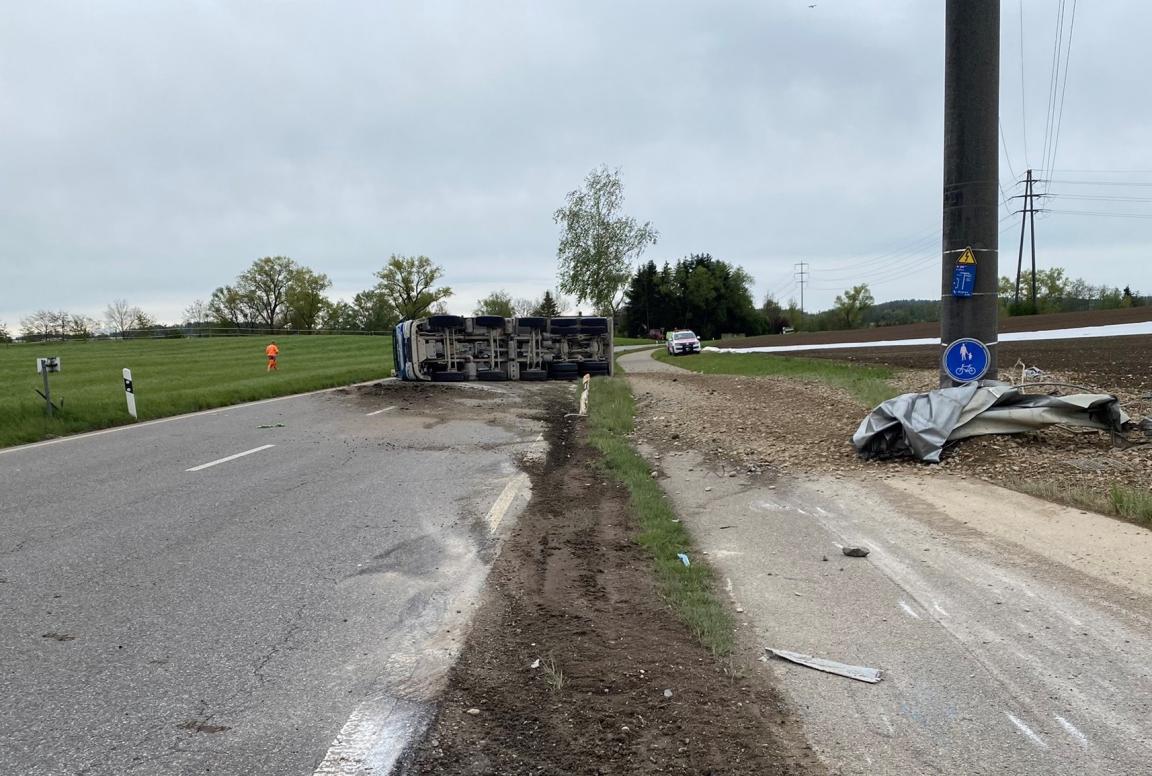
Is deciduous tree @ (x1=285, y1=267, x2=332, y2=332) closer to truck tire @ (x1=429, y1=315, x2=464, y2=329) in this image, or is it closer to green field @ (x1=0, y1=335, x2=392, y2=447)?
green field @ (x1=0, y1=335, x2=392, y2=447)

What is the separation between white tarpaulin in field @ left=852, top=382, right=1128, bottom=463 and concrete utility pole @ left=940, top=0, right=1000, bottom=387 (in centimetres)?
83

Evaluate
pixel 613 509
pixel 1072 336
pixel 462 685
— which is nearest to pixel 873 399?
pixel 613 509

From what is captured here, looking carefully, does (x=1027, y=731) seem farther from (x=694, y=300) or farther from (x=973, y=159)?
(x=694, y=300)

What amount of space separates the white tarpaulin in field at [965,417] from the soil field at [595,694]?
4.69 m

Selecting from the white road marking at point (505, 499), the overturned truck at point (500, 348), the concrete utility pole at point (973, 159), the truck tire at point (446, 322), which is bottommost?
the white road marking at point (505, 499)

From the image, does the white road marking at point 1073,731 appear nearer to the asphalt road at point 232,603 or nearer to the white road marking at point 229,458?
the asphalt road at point 232,603

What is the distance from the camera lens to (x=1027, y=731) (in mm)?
3014

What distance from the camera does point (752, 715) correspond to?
3.17 meters

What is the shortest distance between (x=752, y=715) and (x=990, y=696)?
113cm

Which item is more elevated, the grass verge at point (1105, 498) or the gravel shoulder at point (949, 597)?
the grass verge at point (1105, 498)

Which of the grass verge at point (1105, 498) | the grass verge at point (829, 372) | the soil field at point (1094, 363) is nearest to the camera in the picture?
the grass verge at point (1105, 498)

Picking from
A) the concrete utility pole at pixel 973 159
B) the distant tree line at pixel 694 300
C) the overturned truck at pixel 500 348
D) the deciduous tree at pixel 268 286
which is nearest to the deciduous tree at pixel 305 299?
the deciduous tree at pixel 268 286

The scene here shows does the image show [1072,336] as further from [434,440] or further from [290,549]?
[290,549]

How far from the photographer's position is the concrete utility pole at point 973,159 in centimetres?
884
